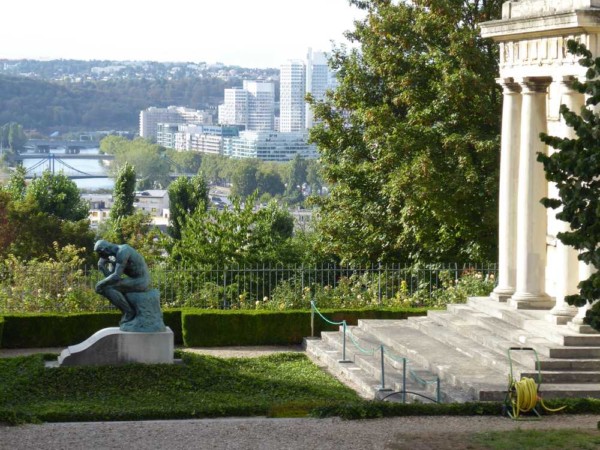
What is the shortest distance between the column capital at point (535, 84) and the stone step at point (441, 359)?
494cm

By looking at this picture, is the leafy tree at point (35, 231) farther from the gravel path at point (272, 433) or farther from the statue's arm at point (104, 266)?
the gravel path at point (272, 433)

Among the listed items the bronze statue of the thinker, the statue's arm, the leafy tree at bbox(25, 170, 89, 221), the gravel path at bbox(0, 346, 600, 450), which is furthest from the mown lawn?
the leafy tree at bbox(25, 170, 89, 221)

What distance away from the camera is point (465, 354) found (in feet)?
72.9

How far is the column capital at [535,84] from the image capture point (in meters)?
22.6

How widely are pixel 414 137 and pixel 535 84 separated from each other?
39.9 ft

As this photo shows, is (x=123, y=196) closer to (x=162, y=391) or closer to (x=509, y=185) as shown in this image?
(x=509, y=185)

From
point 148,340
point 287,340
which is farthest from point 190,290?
point 148,340

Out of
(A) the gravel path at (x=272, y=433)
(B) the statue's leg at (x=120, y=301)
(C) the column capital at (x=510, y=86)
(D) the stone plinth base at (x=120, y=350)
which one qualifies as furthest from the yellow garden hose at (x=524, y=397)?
(B) the statue's leg at (x=120, y=301)

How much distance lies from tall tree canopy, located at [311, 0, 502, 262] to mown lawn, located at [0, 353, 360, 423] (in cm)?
1176

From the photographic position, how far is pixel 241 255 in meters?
36.4

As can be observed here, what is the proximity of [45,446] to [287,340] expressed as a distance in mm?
12106

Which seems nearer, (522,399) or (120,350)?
(522,399)

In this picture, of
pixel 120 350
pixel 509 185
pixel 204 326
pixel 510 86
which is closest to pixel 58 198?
pixel 204 326

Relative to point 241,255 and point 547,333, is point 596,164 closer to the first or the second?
point 547,333
